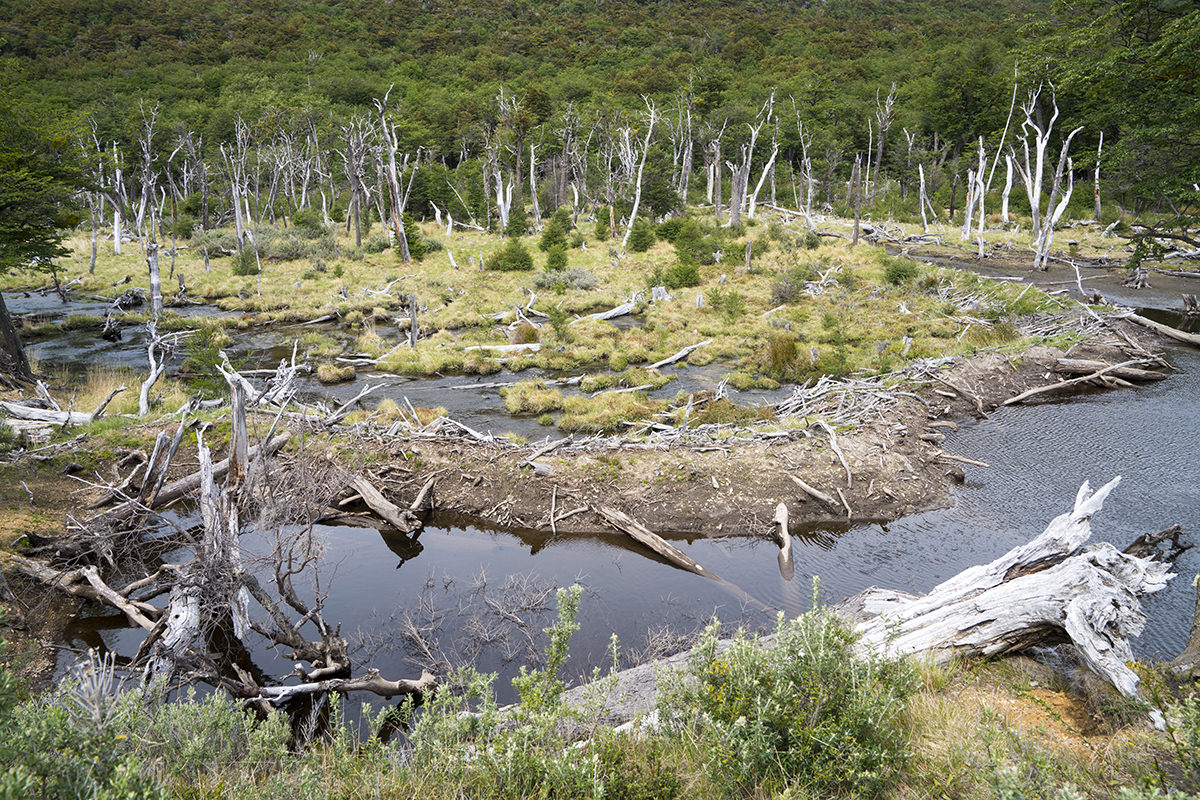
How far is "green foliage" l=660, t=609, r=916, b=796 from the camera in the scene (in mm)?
4016

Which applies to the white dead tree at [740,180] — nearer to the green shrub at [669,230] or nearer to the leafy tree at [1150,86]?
the green shrub at [669,230]

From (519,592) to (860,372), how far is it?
42.0 feet

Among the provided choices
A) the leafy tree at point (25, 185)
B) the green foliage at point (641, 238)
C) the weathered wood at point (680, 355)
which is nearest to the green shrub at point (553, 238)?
the green foliage at point (641, 238)

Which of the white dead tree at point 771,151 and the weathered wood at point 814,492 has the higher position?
the white dead tree at point 771,151

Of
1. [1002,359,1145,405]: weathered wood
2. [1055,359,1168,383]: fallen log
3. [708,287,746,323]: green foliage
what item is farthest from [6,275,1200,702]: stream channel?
[708,287,746,323]: green foliage

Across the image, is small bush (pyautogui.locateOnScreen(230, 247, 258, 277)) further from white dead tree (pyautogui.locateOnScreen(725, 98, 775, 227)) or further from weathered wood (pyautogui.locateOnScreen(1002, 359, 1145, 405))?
weathered wood (pyautogui.locateOnScreen(1002, 359, 1145, 405))

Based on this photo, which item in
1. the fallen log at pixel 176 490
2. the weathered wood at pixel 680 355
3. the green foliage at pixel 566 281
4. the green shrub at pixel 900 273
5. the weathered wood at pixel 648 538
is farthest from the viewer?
the green foliage at pixel 566 281

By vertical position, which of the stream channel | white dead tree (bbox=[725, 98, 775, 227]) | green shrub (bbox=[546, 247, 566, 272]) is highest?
white dead tree (bbox=[725, 98, 775, 227])

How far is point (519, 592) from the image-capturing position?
9.73 meters

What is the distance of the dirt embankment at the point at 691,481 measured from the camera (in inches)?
464

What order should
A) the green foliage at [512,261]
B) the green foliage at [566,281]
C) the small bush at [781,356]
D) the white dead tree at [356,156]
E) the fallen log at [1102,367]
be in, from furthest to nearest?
the white dead tree at [356,156], the green foliage at [512,261], the green foliage at [566,281], the small bush at [781,356], the fallen log at [1102,367]

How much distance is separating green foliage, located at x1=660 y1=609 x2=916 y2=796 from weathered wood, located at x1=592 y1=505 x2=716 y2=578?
5.33 metres

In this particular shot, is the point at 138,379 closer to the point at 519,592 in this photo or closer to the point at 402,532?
the point at 402,532

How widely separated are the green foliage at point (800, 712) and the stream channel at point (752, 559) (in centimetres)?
353
